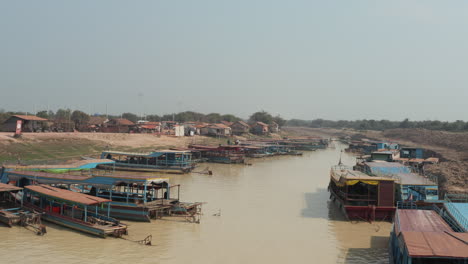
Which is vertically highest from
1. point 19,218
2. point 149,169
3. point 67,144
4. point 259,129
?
point 259,129

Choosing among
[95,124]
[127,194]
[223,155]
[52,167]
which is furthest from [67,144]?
[127,194]

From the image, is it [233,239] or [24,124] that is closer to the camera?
[233,239]

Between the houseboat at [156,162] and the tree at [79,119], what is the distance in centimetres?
3059

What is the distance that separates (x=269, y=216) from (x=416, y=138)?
78.4 metres

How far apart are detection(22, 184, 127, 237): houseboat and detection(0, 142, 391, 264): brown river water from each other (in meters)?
0.34

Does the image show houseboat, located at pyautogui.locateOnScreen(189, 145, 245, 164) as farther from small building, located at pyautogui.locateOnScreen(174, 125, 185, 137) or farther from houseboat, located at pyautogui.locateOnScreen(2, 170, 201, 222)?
houseboat, located at pyautogui.locateOnScreen(2, 170, 201, 222)

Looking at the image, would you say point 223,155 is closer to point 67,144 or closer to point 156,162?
point 156,162

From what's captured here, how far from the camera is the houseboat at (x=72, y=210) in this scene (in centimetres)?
1538

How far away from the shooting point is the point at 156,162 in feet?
122

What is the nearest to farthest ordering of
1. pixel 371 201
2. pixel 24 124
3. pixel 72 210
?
pixel 72 210, pixel 371 201, pixel 24 124

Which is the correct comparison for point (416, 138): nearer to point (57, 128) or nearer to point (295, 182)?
point (295, 182)

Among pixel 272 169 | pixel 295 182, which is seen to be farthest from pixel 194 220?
pixel 272 169

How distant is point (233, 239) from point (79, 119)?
58.3 meters

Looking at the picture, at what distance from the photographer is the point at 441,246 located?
9828mm
